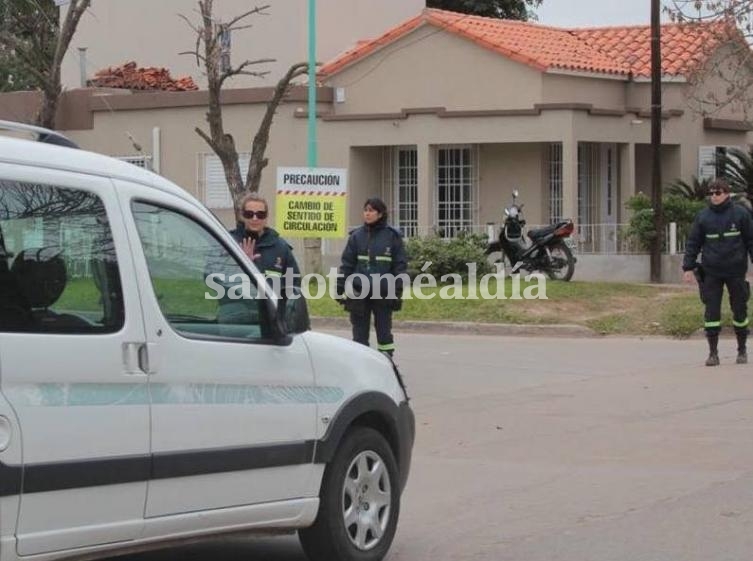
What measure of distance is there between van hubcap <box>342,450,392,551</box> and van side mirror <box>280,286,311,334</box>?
0.76 metres

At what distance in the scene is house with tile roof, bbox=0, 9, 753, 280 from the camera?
26.7 m

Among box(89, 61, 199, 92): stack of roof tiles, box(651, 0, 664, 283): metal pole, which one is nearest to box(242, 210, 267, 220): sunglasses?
box(651, 0, 664, 283): metal pole

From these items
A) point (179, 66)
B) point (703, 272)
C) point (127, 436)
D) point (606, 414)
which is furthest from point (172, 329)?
point (179, 66)

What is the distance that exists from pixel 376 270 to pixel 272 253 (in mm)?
2328

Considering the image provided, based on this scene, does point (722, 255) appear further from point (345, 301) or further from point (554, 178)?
point (554, 178)

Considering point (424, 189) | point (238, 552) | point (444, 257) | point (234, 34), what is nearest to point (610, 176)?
point (424, 189)

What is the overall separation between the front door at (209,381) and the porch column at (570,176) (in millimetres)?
19798

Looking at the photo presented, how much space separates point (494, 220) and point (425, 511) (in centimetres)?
1976

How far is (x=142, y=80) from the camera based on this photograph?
1293 inches

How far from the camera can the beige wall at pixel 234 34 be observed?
32.4 meters

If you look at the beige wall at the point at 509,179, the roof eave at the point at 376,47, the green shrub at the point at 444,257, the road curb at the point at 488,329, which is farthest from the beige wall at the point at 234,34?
the road curb at the point at 488,329

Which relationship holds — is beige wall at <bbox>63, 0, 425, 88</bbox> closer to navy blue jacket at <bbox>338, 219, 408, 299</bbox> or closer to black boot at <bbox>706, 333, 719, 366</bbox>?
black boot at <bbox>706, 333, 719, 366</bbox>

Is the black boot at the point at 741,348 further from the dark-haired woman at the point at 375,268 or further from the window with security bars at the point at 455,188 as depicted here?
the window with security bars at the point at 455,188

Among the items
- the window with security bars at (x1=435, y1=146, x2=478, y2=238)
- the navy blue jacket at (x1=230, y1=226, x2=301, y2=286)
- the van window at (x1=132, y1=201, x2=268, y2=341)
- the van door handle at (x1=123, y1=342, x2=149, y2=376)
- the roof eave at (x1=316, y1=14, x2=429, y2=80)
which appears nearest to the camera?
the van door handle at (x1=123, y1=342, x2=149, y2=376)
